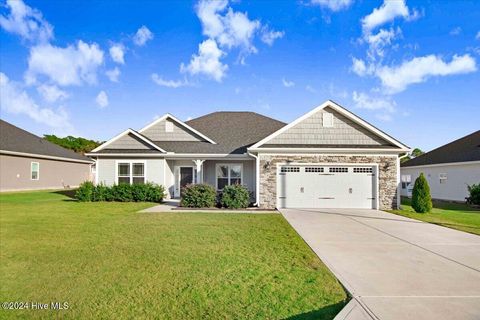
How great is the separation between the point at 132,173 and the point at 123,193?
1455mm

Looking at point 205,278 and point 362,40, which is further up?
point 362,40

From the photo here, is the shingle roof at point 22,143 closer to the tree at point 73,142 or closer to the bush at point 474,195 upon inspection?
the tree at point 73,142

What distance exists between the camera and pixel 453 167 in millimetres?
20281

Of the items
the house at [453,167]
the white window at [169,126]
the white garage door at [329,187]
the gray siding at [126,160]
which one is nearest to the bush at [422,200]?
the white garage door at [329,187]

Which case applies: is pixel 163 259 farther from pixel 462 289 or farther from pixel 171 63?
pixel 171 63

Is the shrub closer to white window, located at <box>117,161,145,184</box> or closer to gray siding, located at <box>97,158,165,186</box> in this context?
gray siding, located at <box>97,158,165,186</box>

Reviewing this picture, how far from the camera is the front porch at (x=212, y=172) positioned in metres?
18.1

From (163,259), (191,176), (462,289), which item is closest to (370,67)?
(191,176)

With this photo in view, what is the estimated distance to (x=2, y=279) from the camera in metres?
4.92

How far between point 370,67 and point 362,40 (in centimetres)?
148

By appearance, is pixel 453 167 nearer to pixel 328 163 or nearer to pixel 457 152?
pixel 457 152

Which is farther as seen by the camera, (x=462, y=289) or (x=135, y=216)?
(x=135, y=216)

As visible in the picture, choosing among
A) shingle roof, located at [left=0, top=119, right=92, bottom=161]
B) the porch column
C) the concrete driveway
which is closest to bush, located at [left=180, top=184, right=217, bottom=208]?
the porch column

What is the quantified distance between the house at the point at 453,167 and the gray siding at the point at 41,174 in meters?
33.1
